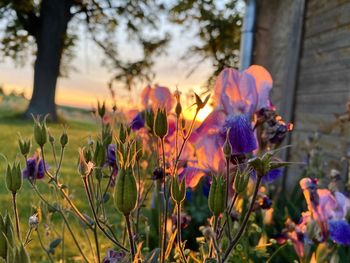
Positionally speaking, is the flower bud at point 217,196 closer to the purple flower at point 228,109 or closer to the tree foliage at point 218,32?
the purple flower at point 228,109

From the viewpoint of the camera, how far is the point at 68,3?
44.6 feet

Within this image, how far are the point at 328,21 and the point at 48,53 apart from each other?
410 inches

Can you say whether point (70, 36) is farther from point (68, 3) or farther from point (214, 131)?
point (214, 131)

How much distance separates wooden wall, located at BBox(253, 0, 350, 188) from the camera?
12.2ft

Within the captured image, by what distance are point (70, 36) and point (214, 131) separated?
13472 mm

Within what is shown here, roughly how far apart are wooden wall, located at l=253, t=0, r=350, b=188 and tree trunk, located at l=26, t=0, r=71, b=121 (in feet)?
29.4

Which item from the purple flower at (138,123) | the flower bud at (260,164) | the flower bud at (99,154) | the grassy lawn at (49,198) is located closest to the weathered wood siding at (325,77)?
the grassy lawn at (49,198)

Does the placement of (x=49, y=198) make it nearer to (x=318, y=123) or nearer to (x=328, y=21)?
(x=318, y=123)

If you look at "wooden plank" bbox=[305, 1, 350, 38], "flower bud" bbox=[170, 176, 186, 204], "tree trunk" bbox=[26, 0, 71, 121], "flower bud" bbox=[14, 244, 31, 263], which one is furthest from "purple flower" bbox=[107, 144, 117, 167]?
"tree trunk" bbox=[26, 0, 71, 121]

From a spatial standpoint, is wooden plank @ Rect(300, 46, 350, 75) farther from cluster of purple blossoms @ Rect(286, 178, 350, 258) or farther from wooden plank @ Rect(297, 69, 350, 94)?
cluster of purple blossoms @ Rect(286, 178, 350, 258)

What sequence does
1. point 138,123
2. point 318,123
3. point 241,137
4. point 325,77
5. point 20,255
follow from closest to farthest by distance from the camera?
point 20,255, point 241,137, point 138,123, point 325,77, point 318,123

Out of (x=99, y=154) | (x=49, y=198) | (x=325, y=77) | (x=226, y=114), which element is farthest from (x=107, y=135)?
(x=49, y=198)

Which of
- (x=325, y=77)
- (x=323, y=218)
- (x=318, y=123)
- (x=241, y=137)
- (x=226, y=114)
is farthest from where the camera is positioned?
(x=318, y=123)

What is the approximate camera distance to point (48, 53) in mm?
13422
